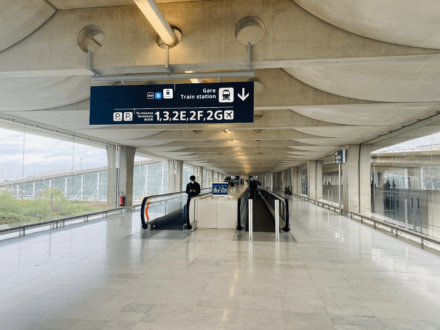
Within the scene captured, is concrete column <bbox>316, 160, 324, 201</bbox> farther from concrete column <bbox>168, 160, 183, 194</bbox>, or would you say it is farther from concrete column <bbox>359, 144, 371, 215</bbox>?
concrete column <bbox>168, 160, 183, 194</bbox>

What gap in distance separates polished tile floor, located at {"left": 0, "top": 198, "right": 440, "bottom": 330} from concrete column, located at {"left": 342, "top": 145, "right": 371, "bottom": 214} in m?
8.04

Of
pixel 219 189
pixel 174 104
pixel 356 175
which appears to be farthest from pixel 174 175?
pixel 174 104

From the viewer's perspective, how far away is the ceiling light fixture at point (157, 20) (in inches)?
141

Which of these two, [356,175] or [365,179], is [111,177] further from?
[365,179]

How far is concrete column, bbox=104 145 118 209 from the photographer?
17719 mm

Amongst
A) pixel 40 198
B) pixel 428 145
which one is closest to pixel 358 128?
pixel 428 145

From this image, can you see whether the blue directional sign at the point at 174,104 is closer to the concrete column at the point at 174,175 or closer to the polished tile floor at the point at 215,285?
the polished tile floor at the point at 215,285

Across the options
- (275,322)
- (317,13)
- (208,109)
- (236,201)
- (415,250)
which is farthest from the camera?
(236,201)

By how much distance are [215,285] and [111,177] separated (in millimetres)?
14988

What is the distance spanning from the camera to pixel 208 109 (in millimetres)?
4855

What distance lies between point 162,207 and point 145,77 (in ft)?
27.0

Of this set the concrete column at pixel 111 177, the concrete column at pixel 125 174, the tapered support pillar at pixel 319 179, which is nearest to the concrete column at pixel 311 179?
the tapered support pillar at pixel 319 179

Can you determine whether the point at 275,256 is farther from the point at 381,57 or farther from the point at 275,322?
the point at 381,57

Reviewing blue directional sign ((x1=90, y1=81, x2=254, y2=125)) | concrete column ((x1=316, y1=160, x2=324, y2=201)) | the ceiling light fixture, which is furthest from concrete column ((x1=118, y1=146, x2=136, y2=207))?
concrete column ((x1=316, y1=160, x2=324, y2=201))
